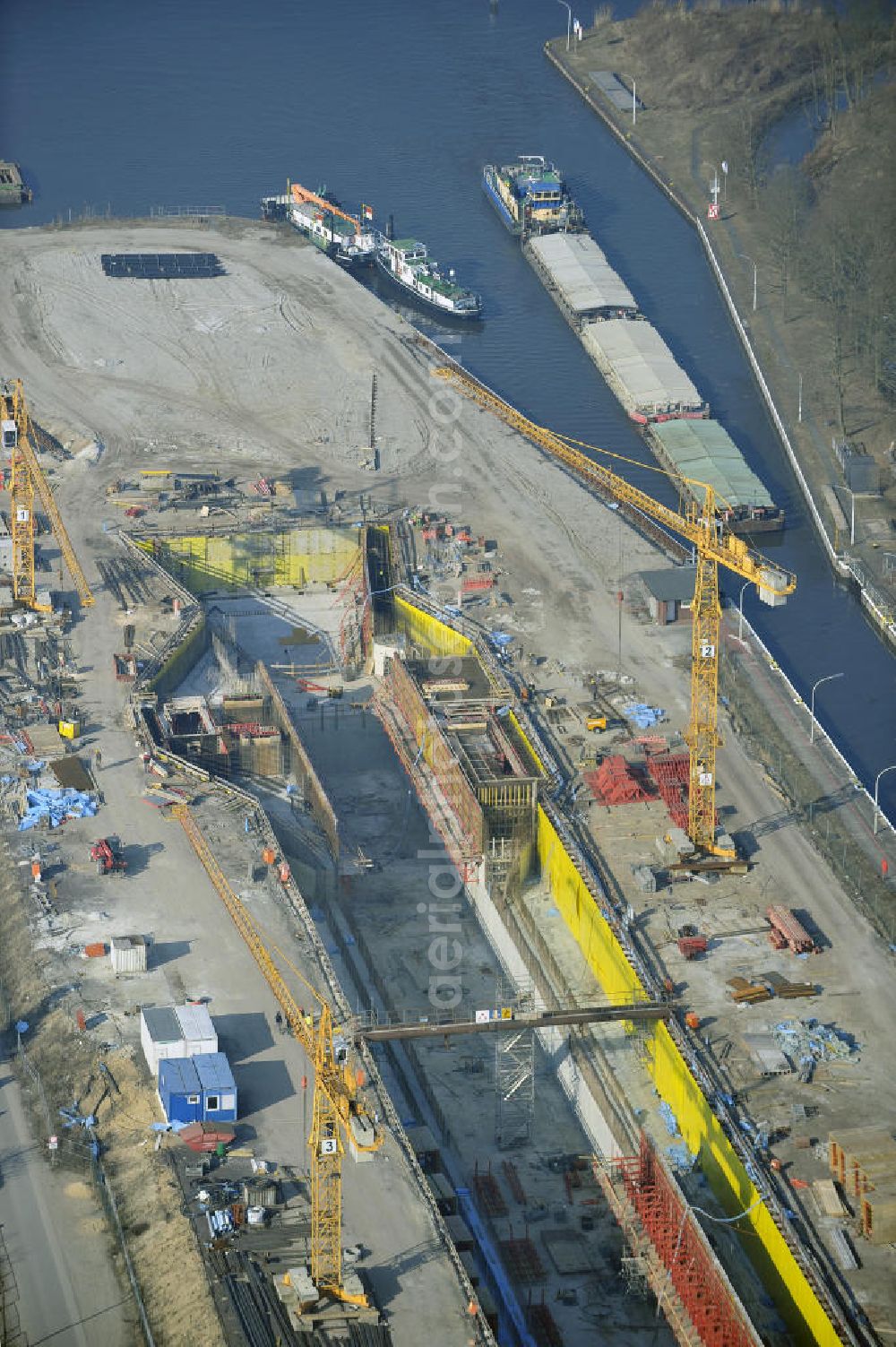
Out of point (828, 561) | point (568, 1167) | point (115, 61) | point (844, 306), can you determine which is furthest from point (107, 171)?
point (568, 1167)

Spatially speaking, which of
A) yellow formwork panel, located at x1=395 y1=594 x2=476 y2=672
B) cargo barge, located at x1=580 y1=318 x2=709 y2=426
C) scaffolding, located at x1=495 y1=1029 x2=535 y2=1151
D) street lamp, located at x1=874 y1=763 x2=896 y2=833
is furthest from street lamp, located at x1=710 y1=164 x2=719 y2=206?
scaffolding, located at x1=495 y1=1029 x2=535 y2=1151

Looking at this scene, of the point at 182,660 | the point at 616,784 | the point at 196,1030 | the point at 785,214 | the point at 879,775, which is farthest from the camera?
the point at 785,214

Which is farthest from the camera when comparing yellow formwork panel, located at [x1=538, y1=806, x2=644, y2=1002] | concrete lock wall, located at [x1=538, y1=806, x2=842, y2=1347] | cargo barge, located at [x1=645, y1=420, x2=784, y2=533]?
cargo barge, located at [x1=645, y1=420, x2=784, y2=533]

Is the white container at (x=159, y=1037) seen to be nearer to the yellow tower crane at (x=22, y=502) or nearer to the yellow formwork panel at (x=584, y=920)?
the yellow formwork panel at (x=584, y=920)

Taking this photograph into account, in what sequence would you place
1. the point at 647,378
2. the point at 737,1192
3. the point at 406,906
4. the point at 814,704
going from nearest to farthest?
the point at 737,1192 → the point at 406,906 → the point at 814,704 → the point at 647,378

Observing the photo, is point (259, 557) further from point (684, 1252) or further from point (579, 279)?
point (684, 1252)

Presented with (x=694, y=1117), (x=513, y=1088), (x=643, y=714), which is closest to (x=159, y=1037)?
(x=513, y=1088)

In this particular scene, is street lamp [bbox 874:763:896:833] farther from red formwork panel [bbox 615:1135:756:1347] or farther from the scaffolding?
red formwork panel [bbox 615:1135:756:1347]
